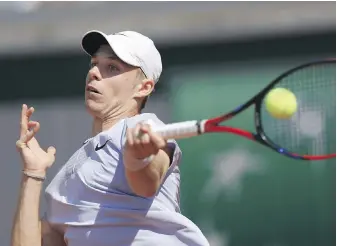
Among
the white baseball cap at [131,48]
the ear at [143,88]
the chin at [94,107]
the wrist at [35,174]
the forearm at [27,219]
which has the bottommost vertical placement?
the forearm at [27,219]

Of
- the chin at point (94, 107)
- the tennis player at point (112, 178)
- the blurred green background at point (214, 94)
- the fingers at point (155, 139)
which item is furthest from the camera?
the blurred green background at point (214, 94)

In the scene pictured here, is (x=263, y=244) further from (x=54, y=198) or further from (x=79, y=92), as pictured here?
(x=54, y=198)

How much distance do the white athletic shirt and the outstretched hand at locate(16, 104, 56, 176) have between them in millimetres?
156

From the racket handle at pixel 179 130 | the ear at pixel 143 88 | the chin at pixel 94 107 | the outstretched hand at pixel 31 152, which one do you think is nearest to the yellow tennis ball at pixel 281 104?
the racket handle at pixel 179 130

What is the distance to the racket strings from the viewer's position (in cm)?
330

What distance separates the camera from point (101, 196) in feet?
10.2

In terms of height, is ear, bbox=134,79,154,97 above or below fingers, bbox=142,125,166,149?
above

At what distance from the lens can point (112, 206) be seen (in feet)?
10.2

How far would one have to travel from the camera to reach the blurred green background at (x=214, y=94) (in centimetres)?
641

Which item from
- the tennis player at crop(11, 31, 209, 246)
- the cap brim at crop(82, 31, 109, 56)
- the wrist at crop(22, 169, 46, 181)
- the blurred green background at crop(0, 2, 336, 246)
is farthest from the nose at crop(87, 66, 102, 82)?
the blurred green background at crop(0, 2, 336, 246)

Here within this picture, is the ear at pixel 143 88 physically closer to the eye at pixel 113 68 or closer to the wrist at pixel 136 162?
the eye at pixel 113 68

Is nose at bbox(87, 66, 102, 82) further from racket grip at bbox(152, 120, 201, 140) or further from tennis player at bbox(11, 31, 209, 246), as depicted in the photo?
racket grip at bbox(152, 120, 201, 140)

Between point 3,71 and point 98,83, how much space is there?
3.77 meters

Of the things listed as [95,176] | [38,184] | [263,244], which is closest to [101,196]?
[95,176]
